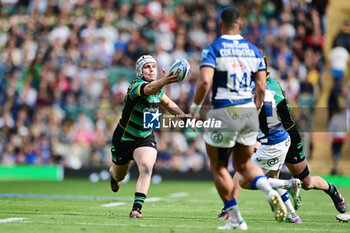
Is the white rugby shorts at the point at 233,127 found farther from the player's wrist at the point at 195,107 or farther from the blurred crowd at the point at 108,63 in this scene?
the blurred crowd at the point at 108,63

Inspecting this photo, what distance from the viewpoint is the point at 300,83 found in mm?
20656

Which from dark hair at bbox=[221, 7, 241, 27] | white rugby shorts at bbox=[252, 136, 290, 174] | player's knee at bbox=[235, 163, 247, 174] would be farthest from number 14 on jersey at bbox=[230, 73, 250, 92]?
white rugby shorts at bbox=[252, 136, 290, 174]

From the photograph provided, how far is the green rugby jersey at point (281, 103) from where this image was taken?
9305 millimetres

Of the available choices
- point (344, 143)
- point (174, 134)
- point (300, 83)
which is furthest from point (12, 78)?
point (344, 143)

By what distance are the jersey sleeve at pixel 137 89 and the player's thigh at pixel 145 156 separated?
29.9 inches

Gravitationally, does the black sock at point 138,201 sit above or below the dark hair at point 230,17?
below

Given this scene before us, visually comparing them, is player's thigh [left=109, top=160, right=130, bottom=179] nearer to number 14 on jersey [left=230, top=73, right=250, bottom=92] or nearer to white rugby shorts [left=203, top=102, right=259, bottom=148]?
white rugby shorts [left=203, top=102, right=259, bottom=148]

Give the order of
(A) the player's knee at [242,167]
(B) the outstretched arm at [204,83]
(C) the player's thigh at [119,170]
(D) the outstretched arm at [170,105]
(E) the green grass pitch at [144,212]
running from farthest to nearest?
(C) the player's thigh at [119,170] < (D) the outstretched arm at [170,105] < (E) the green grass pitch at [144,212] < (A) the player's knee at [242,167] < (B) the outstretched arm at [204,83]

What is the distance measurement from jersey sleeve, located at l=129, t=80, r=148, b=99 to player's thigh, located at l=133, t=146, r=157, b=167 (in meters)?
0.76

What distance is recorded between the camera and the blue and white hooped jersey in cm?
758

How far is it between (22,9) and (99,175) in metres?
8.87

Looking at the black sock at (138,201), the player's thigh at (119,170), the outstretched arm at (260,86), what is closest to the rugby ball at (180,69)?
the outstretched arm at (260,86)

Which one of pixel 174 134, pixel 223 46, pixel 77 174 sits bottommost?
pixel 77 174

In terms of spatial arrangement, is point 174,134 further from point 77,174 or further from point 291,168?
point 291,168
